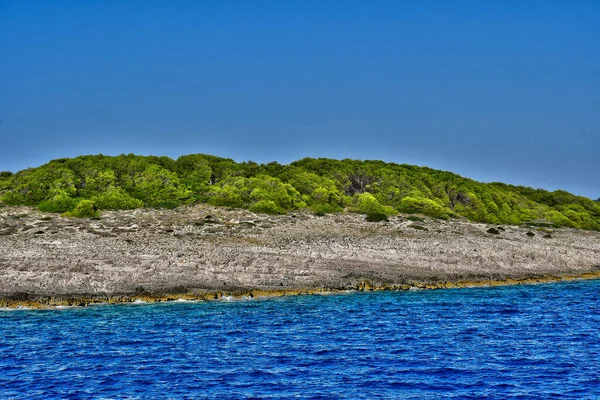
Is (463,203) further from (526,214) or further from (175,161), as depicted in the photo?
(175,161)

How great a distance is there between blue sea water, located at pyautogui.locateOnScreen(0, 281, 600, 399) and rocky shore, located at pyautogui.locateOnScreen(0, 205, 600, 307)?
375 centimetres

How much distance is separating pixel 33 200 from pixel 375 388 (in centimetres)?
5862

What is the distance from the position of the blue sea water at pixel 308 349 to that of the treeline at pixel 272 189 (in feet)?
103

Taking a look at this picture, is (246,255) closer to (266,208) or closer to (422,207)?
(266,208)

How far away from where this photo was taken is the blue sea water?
68.3 ft

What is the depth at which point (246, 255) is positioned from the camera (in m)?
50.2

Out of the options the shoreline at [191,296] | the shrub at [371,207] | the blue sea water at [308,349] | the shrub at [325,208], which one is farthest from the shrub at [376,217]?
the blue sea water at [308,349]

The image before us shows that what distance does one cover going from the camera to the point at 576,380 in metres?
21.6

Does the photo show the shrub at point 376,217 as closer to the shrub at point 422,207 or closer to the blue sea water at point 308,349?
the shrub at point 422,207

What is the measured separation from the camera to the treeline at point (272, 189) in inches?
2768

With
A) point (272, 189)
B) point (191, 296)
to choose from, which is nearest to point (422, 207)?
point (272, 189)

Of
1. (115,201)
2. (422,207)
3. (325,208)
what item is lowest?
(325,208)

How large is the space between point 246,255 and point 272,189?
Result: 1043 inches

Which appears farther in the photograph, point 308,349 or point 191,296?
point 191,296
